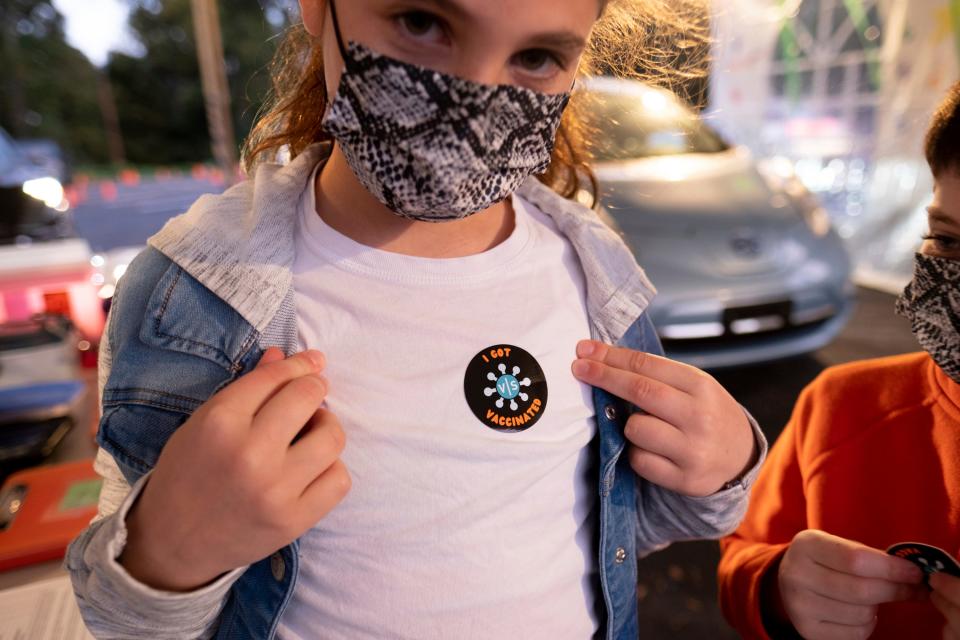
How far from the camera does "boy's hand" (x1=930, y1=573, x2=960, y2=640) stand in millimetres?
765

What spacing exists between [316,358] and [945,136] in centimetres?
94

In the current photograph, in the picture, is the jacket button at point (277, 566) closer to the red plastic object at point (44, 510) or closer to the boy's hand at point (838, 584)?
the red plastic object at point (44, 510)

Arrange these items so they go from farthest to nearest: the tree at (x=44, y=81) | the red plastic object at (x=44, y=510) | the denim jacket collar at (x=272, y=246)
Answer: the tree at (x=44, y=81) < the red plastic object at (x=44, y=510) < the denim jacket collar at (x=272, y=246)

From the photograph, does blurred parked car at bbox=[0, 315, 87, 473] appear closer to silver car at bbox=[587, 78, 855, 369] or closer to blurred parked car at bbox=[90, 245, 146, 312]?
blurred parked car at bbox=[90, 245, 146, 312]

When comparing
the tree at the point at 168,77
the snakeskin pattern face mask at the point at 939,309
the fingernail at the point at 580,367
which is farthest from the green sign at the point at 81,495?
the tree at the point at 168,77

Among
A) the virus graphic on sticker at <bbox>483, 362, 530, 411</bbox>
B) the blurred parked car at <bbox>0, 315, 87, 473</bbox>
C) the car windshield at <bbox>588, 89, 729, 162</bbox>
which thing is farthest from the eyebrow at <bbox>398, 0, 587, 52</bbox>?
the car windshield at <bbox>588, 89, 729, 162</bbox>

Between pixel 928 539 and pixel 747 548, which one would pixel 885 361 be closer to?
pixel 928 539

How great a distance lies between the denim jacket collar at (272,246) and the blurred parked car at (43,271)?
1.29 metres

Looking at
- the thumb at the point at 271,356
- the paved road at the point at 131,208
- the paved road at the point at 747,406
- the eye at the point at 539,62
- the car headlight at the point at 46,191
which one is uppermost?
the eye at the point at 539,62

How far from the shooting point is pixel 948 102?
0.98 meters

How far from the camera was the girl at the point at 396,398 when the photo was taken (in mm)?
668

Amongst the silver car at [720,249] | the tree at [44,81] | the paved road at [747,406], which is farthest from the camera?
the tree at [44,81]

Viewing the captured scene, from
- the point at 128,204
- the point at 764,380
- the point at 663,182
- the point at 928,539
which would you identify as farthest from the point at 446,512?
the point at 128,204

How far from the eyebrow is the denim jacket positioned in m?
0.35
